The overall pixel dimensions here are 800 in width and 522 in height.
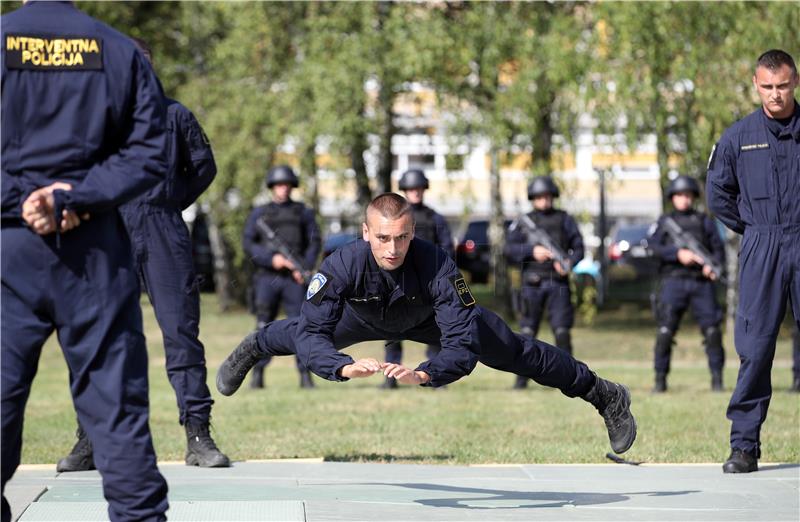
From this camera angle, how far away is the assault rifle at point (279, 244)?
48.2ft

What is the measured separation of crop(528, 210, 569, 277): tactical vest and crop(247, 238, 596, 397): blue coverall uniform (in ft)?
24.8

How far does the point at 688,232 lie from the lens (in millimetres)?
14648

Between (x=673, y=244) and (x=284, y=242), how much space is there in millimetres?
4238

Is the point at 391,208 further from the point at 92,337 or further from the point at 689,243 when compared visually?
the point at 689,243

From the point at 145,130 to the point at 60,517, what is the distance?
7.41 ft

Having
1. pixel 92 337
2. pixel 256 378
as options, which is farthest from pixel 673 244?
pixel 92 337

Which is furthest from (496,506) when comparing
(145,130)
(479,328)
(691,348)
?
(691,348)

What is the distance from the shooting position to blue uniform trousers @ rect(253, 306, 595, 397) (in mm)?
7035

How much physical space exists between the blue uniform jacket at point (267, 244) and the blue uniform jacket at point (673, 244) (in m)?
3.71

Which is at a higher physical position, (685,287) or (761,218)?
(761,218)

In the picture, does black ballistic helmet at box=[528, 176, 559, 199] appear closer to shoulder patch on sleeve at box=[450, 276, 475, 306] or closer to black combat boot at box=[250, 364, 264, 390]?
black combat boot at box=[250, 364, 264, 390]

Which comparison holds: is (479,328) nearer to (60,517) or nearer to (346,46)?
(60,517)

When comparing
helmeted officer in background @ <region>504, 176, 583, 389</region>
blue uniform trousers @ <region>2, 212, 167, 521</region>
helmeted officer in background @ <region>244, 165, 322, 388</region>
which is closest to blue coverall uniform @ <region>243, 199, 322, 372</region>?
helmeted officer in background @ <region>244, 165, 322, 388</region>

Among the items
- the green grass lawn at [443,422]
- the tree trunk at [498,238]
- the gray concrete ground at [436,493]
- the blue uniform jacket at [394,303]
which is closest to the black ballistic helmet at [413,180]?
the green grass lawn at [443,422]
